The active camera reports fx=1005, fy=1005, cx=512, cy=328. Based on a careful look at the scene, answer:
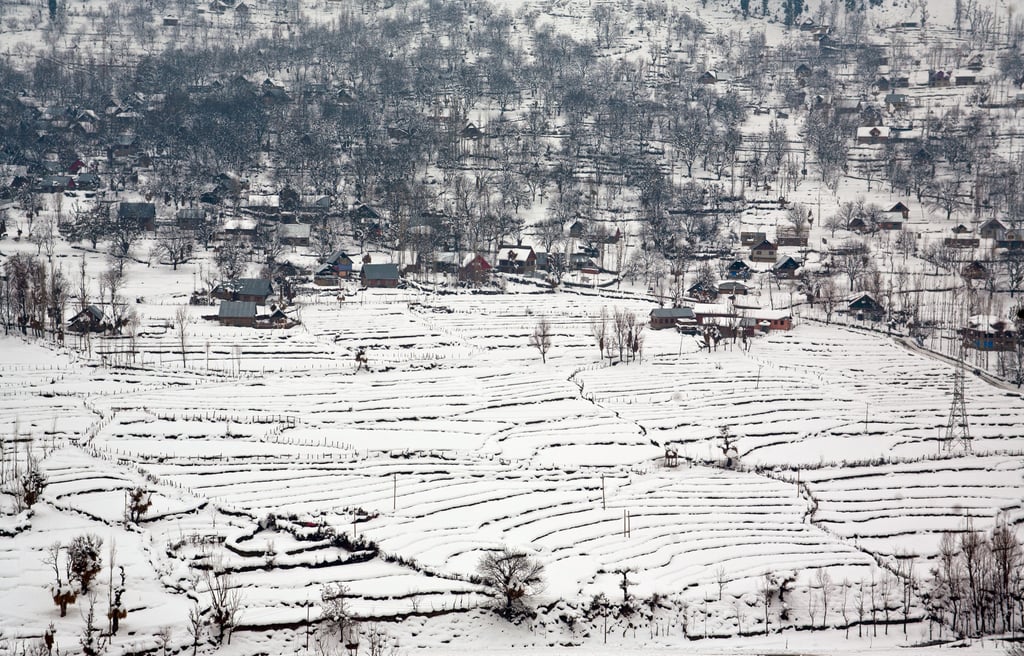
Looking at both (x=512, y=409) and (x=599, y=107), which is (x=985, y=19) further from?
(x=512, y=409)

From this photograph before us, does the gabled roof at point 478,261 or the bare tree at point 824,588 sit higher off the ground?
the gabled roof at point 478,261

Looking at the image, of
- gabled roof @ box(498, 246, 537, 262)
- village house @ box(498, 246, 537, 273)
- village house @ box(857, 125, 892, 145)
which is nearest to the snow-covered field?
village house @ box(498, 246, 537, 273)

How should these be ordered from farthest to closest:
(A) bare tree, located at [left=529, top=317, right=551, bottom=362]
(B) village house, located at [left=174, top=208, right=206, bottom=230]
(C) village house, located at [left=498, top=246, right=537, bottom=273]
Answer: (B) village house, located at [left=174, top=208, right=206, bottom=230], (C) village house, located at [left=498, top=246, right=537, bottom=273], (A) bare tree, located at [left=529, top=317, right=551, bottom=362]

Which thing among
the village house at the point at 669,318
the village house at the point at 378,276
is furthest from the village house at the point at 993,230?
the village house at the point at 378,276

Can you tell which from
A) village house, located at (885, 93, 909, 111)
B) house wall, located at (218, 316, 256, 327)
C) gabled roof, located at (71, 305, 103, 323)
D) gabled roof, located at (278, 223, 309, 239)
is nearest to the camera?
gabled roof, located at (71, 305, 103, 323)

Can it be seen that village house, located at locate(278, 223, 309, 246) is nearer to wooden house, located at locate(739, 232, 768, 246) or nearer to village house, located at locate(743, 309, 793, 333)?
wooden house, located at locate(739, 232, 768, 246)

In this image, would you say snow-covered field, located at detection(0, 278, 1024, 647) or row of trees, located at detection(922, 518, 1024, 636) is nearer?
row of trees, located at detection(922, 518, 1024, 636)

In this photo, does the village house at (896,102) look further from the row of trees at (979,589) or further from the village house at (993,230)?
the row of trees at (979,589)
